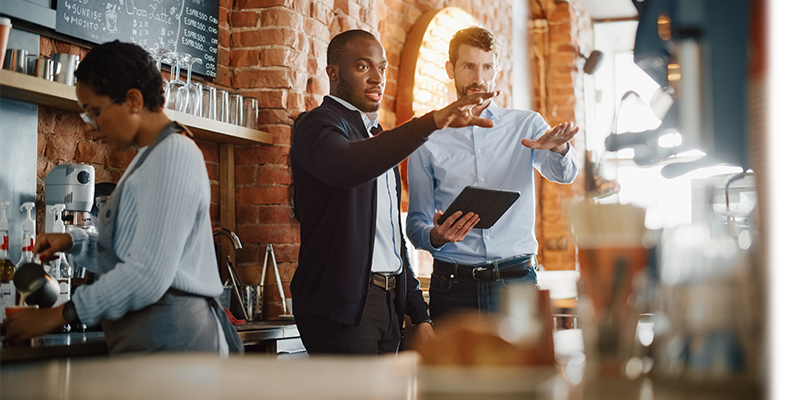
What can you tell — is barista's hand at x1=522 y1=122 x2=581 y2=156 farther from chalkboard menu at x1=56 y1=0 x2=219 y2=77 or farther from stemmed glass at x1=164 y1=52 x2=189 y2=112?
chalkboard menu at x1=56 y1=0 x2=219 y2=77

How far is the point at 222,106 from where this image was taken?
258 cm

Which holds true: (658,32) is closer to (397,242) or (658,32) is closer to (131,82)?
(131,82)

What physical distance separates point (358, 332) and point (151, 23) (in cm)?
148

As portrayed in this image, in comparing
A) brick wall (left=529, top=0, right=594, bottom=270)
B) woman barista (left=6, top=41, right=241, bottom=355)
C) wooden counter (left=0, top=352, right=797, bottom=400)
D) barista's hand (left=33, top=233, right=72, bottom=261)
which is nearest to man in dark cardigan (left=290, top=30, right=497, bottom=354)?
woman barista (left=6, top=41, right=241, bottom=355)

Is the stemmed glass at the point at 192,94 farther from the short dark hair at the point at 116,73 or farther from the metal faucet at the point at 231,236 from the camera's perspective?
the short dark hair at the point at 116,73

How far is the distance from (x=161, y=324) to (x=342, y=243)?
0.57 m

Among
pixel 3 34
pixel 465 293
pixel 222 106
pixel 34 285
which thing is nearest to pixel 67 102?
pixel 3 34

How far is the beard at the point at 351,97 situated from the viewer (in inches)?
80.4

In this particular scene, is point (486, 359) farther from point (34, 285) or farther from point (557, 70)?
point (557, 70)

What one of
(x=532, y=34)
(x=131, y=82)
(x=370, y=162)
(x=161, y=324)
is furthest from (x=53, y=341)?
(x=532, y=34)

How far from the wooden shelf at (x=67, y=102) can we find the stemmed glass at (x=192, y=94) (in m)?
0.04

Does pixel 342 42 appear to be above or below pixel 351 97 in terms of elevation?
above

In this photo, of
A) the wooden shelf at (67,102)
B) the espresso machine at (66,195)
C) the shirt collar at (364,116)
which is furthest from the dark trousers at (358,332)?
the wooden shelf at (67,102)

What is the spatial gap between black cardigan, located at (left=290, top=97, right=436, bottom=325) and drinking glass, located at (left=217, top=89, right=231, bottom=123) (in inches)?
30.4
